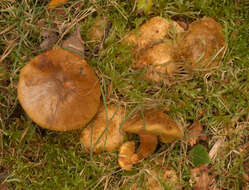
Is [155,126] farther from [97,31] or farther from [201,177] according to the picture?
[97,31]

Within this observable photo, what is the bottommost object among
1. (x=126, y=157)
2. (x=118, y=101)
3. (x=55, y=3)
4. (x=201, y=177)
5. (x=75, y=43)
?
(x=201, y=177)

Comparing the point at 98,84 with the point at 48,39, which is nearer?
the point at 98,84

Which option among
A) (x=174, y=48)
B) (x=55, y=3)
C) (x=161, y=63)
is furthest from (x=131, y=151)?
(x=55, y=3)

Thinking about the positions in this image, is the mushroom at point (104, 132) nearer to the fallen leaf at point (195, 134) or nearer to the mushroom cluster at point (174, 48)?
the mushroom cluster at point (174, 48)

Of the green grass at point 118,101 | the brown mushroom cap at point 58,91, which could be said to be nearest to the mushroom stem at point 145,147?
the green grass at point 118,101

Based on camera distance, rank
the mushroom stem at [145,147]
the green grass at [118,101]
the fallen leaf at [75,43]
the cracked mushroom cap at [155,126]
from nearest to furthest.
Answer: the cracked mushroom cap at [155,126], the mushroom stem at [145,147], the green grass at [118,101], the fallen leaf at [75,43]

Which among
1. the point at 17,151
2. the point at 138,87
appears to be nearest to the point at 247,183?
the point at 138,87
